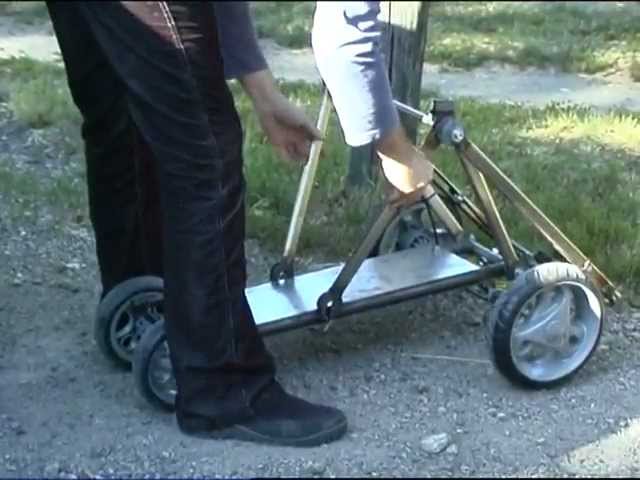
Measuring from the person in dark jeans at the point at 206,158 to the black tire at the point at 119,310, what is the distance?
1.67 feet

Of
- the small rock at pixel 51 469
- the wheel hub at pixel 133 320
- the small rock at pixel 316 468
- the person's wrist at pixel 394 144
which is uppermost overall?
the person's wrist at pixel 394 144

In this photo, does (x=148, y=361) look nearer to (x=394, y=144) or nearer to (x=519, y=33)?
(x=394, y=144)

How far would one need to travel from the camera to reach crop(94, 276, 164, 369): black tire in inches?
169

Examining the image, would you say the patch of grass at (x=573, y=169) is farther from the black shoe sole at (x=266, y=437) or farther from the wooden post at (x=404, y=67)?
the black shoe sole at (x=266, y=437)

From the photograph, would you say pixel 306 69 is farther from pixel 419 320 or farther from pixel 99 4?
pixel 99 4

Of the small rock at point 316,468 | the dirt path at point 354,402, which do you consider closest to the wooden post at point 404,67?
the dirt path at point 354,402

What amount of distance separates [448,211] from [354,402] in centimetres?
72

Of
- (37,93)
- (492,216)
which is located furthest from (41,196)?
(492,216)

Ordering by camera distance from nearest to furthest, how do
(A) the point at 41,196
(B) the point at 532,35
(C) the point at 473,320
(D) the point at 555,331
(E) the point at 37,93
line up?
(D) the point at 555,331 → (C) the point at 473,320 → (A) the point at 41,196 → (E) the point at 37,93 → (B) the point at 532,35

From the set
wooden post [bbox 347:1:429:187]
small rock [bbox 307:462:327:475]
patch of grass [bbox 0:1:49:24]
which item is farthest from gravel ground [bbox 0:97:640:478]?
patch of grass [bbox 0:1:49:24]

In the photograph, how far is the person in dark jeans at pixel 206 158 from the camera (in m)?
3.47

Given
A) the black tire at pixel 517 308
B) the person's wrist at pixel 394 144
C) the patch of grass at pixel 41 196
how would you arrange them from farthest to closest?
the patch of grass at pixel 41 196 → the black tire at pixel 517 308 → the person's wrist at pixel 394 144

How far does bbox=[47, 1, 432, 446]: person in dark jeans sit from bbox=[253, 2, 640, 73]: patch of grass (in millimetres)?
2654

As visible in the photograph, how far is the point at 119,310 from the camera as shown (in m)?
4.29
